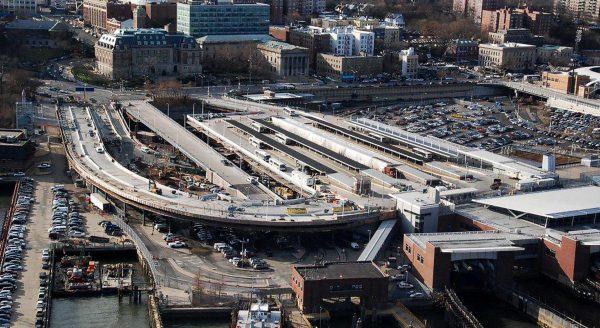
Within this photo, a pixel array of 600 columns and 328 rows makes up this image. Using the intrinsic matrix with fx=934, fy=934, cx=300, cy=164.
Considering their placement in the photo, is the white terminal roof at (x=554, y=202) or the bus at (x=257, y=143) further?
the bus at (x=257, y=143)

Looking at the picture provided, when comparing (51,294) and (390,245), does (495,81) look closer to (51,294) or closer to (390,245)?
(390,245)

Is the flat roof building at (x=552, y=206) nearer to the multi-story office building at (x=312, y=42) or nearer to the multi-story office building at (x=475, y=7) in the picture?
the multi-story office building at (x=312, y=42)

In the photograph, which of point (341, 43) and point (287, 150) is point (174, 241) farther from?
point (341, 43)

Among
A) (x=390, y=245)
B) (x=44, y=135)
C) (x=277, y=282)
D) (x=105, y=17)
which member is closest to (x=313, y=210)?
(x=390, y=245)

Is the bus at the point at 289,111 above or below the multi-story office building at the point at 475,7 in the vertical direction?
below

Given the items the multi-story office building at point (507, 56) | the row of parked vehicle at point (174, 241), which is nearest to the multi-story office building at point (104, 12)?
the multi-story office building at point (507, 56)

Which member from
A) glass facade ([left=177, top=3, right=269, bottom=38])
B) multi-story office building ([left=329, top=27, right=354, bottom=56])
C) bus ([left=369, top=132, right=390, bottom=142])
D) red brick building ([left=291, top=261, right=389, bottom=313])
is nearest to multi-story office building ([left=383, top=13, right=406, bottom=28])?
multi-story office building ([left=329, top=27, right=354, bottom=56])

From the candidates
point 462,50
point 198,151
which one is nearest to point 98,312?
point 198,151
